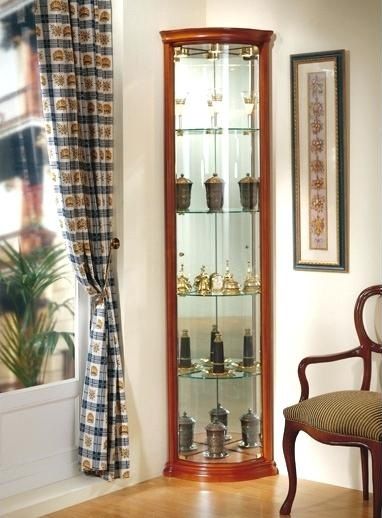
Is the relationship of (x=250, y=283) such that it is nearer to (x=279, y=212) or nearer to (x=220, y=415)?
(x=279, y=212)

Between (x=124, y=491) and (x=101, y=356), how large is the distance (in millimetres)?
695

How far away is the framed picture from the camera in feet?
15.2

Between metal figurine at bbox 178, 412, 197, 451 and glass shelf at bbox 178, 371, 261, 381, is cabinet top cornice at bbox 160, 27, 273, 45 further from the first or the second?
metal figurine at bbox 178, 412, 197, 451

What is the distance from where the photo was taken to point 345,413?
4070mm

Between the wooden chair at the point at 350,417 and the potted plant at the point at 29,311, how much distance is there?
1173 millimetres

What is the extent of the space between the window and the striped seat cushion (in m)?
1.20

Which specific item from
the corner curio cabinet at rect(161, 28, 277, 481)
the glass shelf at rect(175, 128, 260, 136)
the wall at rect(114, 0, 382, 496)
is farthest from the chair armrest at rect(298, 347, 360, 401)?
the glass shelf at rect(175, 128, 260, 136)

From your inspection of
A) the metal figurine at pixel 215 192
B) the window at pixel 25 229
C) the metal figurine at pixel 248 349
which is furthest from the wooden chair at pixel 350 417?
the window at pixel 25 229

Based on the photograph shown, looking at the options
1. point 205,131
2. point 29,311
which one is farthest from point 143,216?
point 29,311

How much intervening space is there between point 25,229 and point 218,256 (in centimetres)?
106

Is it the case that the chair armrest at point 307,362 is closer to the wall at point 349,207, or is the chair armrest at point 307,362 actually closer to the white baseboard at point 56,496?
the wall at point 349,207

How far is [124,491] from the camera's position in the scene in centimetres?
467

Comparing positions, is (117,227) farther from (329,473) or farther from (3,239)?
(329,473)

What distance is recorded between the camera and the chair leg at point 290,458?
4.30 meters
